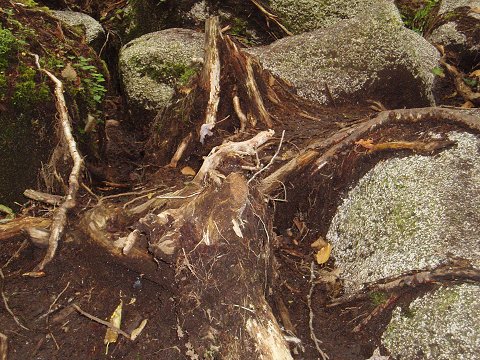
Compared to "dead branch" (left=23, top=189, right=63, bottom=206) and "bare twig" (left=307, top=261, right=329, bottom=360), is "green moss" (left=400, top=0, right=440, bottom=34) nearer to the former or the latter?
"bare twig" (left=307, top=261, right=329, bottom=360)

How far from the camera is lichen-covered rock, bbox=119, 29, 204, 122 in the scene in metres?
4.30

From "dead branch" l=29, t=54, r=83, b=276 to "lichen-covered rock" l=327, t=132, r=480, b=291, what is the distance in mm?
1447

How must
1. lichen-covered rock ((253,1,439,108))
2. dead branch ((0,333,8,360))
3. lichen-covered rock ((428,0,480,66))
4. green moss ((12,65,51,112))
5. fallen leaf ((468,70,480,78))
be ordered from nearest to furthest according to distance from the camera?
dead branch ((0,333,8,360)), green moss ((12,65,51,112)), lichen-covered rock ((253,1,439,108)), fallen leaf ((468,70,480,78)), lichen-covered rock ((428,0,480,66))

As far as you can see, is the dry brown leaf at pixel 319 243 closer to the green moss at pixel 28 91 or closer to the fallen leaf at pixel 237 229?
the fallen leaf at pixel 237 229

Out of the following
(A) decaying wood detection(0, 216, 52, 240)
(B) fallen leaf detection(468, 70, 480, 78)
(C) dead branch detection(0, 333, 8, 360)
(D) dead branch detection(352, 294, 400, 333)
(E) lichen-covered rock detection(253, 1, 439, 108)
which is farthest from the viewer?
(B) fallen leaf detection(468, 70, 480, 78)

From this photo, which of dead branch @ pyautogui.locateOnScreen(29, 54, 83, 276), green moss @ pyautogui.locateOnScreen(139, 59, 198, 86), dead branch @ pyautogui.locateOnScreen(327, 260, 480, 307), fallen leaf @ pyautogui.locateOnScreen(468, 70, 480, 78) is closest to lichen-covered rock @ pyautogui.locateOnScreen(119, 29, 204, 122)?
green moss @ pyautogui.locateOnScreen(139, 59, 198, 86)

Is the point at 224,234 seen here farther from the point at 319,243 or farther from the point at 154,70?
the point at 154,70

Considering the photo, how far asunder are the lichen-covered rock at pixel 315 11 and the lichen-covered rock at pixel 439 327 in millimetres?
3475

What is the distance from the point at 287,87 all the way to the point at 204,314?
6.77ft

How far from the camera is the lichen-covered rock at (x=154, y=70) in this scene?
4.30m

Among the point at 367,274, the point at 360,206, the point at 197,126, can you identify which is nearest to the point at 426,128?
the point at 360,206

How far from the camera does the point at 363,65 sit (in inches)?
141

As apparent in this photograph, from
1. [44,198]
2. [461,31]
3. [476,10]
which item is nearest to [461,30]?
[461,31]

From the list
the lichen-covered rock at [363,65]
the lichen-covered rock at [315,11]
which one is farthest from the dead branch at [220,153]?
the lichen-covered rock at [315,11]
